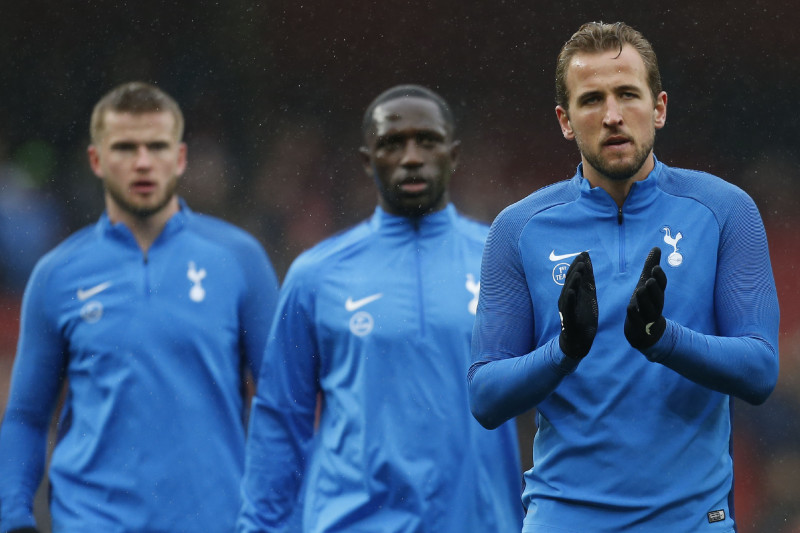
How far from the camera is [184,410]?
15.8 ft

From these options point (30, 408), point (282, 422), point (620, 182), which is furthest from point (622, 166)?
point (30, 408)

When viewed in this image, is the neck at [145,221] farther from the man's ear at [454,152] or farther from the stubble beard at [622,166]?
the stubble beard at [622,166]

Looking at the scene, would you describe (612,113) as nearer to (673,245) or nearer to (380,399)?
(673,245)

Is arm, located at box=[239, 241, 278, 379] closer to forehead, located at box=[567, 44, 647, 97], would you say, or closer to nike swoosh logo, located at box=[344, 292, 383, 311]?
nike swoosh logo, located at box=[344, 292, 383, 311]

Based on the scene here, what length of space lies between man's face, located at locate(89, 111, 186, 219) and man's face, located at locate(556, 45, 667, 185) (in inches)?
105

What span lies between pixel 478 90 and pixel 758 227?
690cm

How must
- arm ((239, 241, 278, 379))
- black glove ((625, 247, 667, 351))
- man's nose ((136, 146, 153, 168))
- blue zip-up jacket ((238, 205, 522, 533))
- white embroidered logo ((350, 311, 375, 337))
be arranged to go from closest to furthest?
black glove ((625, 247, 667, 351)), blue zip-up jacket ((238, 205, 522, 533)), white embroidered logo ((350, 311, 375, 337)), arm ((239, 241, 278, 379)), man's nose ((136, 146, 153, 168))

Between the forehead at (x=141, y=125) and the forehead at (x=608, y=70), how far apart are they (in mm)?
2811

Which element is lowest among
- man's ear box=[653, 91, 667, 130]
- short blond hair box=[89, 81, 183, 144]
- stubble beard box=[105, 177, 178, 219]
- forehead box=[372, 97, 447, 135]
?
stubble beard box=[105, 177, 178, 219]

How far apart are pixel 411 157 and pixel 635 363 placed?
1.86 meters

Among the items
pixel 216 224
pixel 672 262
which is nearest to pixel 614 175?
pixel 672 262

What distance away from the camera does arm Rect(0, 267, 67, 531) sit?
4871mm

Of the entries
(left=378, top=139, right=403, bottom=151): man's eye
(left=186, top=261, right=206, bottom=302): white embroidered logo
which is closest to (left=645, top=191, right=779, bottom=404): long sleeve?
(left=378, top=139, right=403, bottom=151): man's eye

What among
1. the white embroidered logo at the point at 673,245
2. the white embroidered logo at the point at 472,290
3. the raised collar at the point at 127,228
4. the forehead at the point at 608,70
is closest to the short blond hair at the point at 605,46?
the forehead at the point at 608,70
